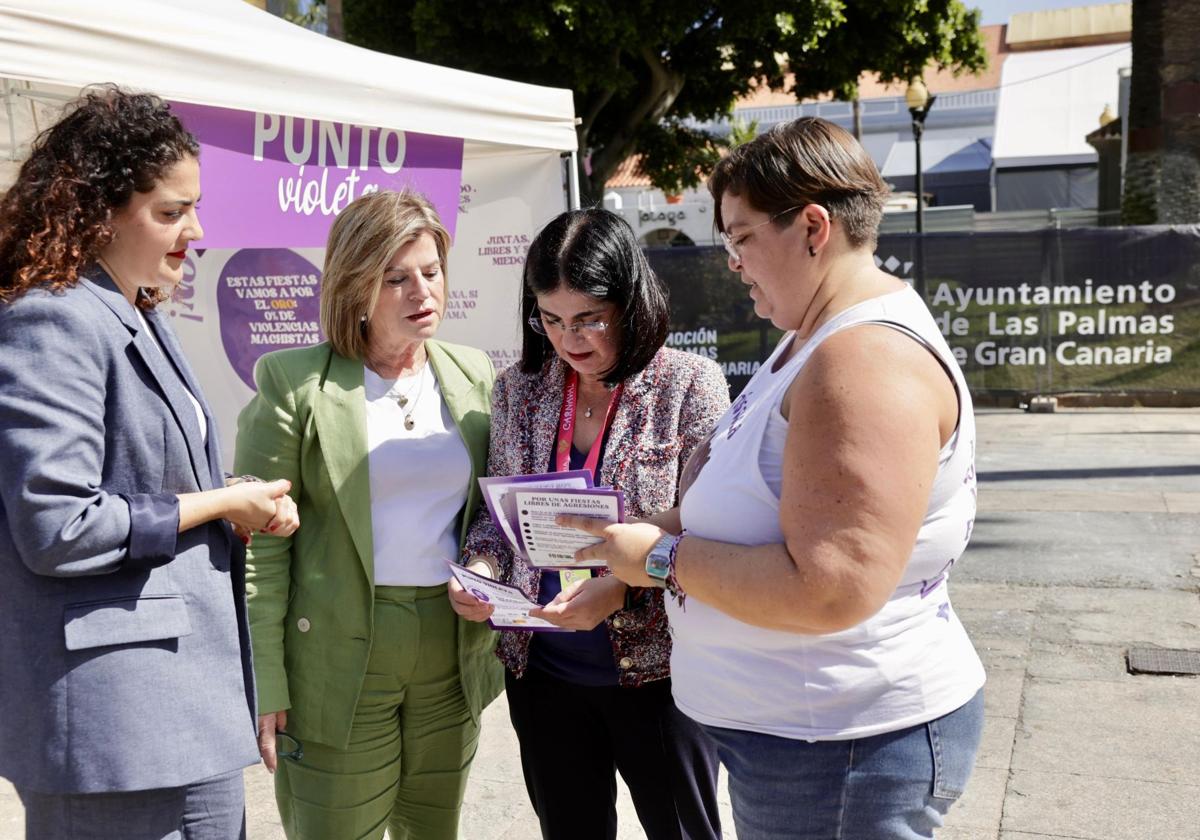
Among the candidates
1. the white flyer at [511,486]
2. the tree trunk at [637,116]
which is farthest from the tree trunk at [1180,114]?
the white flyer at [511,486]

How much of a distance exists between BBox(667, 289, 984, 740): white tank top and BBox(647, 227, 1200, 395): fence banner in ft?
31.8

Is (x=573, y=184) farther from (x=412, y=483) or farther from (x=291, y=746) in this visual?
(x=291, y=746)

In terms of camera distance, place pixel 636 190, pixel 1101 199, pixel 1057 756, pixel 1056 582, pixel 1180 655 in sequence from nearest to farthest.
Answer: pixel 1057 756 → pixel 1180 655 → pixel 1056 582 → pixel 1101 199 → pixel 636 190

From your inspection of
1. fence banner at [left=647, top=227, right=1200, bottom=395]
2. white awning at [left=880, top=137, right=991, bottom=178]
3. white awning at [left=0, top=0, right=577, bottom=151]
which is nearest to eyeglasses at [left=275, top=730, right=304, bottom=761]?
white awning at [left=0, top=0, right=577, bottom=151]

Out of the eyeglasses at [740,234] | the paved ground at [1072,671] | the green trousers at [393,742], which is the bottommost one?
the paved ground at [1072,671]

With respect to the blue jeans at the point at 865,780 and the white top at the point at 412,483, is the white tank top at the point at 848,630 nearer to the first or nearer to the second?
the blue jeans at the point at 865,780

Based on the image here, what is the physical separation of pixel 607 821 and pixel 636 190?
30.9 meters

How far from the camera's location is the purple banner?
12.8ft

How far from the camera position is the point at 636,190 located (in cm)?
3253

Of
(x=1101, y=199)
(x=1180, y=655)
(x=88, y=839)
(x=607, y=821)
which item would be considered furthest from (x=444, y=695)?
(x=1101, y=199)

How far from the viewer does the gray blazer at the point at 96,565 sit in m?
1.75

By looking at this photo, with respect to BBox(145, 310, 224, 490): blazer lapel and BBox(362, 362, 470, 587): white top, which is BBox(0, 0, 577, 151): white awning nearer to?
BBox(145, 310, 224, 490): blazer lapel

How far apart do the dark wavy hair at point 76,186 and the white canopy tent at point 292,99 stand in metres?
0.45

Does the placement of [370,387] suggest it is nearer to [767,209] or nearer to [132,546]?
[132,546]
